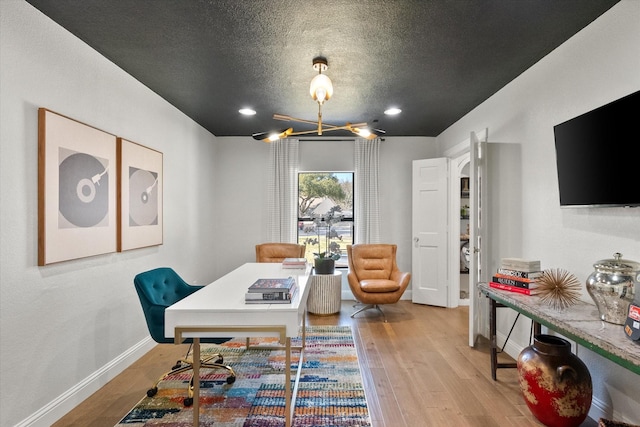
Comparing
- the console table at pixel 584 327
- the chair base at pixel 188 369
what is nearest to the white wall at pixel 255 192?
the chair base at pixel 188 369

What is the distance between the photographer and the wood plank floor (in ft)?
7.19

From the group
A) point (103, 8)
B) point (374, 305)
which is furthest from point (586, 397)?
point (103, 8)

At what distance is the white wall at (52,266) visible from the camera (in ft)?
6.11

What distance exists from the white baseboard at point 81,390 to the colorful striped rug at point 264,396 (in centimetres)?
43

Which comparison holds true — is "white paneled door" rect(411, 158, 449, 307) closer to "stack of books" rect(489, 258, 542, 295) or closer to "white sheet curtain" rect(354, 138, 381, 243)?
"white sheet curtain" rect(354, 138, 381, 243)

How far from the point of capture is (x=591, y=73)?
217cm

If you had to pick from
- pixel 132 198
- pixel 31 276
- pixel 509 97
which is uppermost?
pixel 509 97

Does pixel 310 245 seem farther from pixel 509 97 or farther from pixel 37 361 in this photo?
pixel 37 361

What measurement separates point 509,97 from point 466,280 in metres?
3.28

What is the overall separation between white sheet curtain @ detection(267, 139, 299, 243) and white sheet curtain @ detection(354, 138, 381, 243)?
3.31 feet

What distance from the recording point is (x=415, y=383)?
2.65m

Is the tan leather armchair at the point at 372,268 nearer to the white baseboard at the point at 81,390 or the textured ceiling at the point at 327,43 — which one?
the textured ceiling at the point at 327,43

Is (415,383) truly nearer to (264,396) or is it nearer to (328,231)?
(264,396)

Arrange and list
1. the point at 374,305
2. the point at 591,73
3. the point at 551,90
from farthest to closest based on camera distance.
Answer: the point at 374,305, the point at 551,90, the point at 591,73
